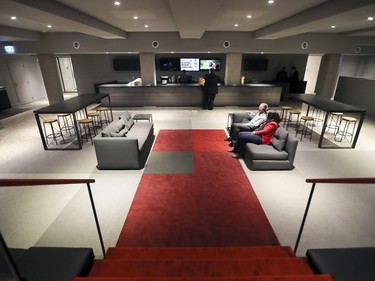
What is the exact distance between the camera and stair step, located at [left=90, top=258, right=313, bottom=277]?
1928mm

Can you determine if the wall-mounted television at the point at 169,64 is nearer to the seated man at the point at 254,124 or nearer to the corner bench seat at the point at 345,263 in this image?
the seated man at the point at 254,124

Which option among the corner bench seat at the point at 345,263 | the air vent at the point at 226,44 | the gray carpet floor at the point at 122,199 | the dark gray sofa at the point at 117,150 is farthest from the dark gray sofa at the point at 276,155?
the air vent at the point at 226,44

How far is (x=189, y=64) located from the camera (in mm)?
11961

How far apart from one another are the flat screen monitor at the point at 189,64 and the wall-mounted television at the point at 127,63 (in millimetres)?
2622

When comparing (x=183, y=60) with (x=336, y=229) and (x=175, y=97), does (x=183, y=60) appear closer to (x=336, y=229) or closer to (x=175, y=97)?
(x=175, y=97)

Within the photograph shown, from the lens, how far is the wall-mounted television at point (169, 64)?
39.5 ft

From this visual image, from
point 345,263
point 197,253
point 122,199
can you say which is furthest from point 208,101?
point 345,263

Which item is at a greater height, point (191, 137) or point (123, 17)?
point (123, 17)

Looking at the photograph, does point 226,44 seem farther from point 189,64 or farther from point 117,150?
point 117,150

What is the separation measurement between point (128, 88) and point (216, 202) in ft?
25.5

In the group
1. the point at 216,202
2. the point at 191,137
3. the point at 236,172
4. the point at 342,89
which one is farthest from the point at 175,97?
the point at 342,89

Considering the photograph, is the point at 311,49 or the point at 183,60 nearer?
the point at 311,49

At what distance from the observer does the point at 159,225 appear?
3.11 meters

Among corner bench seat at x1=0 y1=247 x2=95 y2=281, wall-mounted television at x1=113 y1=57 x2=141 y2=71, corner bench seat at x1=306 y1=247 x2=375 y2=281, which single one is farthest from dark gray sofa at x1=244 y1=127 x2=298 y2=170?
wall-mounted television at x1=113 y1=57 x2=141 y2=71
